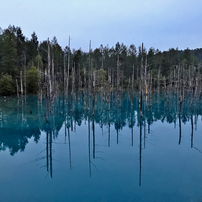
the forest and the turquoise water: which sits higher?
the forest

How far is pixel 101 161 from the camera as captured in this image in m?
8.08

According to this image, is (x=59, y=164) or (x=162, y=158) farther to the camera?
(x=162, y=158)

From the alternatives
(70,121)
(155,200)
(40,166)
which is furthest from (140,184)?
(70,121)

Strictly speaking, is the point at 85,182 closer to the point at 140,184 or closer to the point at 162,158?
the point at 140,184

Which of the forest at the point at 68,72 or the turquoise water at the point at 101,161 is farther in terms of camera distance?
the forest at the point at 68,72

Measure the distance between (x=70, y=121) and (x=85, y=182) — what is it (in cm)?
928

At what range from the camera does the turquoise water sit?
590 centimetres

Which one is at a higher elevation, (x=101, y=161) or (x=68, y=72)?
(x=68, y=72)

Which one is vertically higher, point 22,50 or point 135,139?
point 22,50

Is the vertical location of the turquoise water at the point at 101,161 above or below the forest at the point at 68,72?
below

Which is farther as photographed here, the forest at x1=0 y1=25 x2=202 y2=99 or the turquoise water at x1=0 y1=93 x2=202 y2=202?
the forest at x1=0 y1=25 x2=202 y2=99

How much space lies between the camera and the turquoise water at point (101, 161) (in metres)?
5.90

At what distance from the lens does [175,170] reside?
7.23 m

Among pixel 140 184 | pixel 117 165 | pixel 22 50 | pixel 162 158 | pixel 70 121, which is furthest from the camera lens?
pixel 22 50
